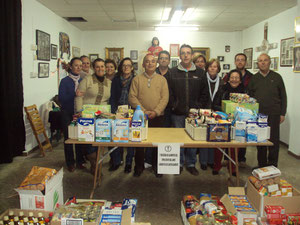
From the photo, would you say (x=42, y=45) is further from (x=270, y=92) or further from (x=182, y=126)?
(x=270, y=92)

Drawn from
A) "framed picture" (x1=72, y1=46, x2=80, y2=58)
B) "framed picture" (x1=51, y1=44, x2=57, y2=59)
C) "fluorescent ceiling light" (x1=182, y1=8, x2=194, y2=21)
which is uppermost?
"fluorescent ceiling light" (x1=182, y1=8, x2=194, y2=21)

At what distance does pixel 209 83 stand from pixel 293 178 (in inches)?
64.1

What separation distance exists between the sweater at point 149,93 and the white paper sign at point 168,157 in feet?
2.66

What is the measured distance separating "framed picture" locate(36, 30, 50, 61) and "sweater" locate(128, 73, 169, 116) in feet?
8.10

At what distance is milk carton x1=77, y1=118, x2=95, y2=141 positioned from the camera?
2.39 m

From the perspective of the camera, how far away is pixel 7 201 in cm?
281

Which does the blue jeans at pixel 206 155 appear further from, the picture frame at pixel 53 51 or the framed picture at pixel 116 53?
the framed picture at pixel 116 53

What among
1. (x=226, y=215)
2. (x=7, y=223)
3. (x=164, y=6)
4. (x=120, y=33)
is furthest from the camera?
(x=120, y=33)

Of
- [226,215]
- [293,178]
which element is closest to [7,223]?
[226,215]

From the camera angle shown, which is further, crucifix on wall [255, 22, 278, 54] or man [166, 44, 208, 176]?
crucifix on wall [255, 22, 278, 54]

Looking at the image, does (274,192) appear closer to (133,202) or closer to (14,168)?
(133,202)

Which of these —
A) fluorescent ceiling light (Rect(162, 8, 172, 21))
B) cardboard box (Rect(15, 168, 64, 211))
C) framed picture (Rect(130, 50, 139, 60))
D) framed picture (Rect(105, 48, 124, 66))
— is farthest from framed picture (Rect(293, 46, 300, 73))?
framed picture (Rect(105, 48, 124, 66))

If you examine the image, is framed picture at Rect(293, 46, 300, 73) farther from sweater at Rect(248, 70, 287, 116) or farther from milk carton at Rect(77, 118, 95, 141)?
milk carton at Rect(77, 118, 95, 141)

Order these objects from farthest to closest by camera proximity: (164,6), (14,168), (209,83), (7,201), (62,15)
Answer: (62,15) → (164,6) → (14,168) → (209,83) → (7,201)
